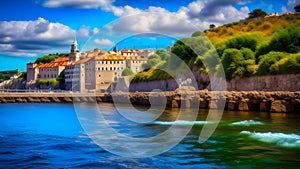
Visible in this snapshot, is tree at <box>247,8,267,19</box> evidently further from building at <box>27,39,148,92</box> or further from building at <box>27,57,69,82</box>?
building at <box>27,57,69,82</box>

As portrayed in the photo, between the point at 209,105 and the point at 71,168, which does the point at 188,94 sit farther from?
the point at 71,168

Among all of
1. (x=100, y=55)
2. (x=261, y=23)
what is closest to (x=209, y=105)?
(x=261, y=23)

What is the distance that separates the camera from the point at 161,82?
9488 cm

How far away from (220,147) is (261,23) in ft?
314

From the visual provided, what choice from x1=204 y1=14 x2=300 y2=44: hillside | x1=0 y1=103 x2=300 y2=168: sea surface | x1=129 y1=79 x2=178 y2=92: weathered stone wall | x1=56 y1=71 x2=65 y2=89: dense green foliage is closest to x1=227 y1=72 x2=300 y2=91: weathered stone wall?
x1=129 y1=79 x2=178 y2=92: weathered stone wall

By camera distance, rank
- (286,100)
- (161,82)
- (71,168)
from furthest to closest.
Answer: (161,82) → (286,100) → (71,168)

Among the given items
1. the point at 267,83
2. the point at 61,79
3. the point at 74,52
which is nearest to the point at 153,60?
the point at 267,83

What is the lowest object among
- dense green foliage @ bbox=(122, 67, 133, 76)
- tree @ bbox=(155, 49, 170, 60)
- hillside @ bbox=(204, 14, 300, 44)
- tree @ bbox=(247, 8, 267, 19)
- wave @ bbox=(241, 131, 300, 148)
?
wave @ bbox=(241, 131, 300, 148)

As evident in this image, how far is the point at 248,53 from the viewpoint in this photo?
63.4 m

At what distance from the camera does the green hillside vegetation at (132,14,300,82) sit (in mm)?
53919

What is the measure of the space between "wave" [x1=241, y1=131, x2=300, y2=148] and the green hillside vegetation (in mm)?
24713

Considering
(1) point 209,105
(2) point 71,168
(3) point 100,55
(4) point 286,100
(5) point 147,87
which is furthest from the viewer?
(3) point 100,55

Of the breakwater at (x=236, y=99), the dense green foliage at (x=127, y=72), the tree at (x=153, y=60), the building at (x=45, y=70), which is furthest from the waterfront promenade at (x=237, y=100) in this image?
the building at (x=45, y=70)

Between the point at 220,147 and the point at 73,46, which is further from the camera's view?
the point at 73,46
